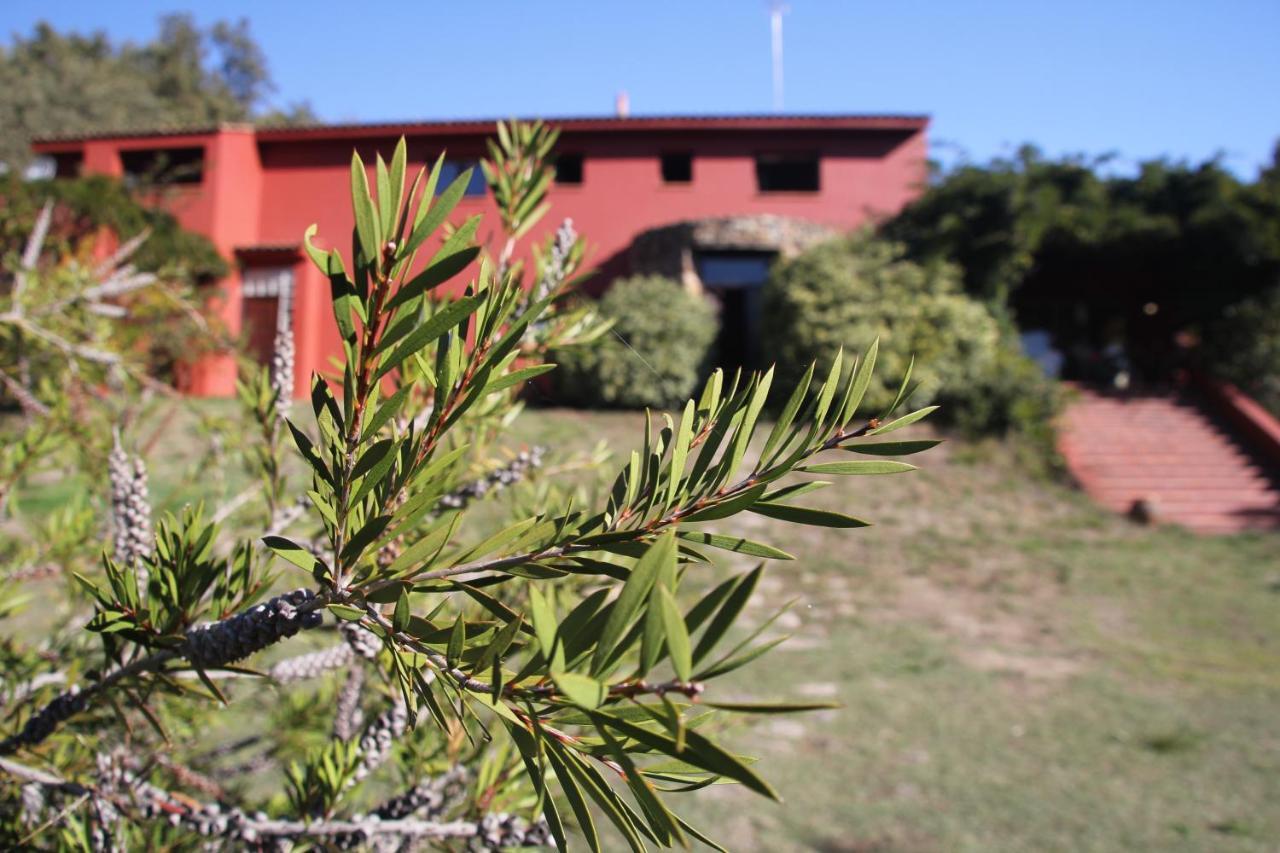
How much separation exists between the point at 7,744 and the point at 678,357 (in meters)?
15.3

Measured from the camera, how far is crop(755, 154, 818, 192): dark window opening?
1966 cm

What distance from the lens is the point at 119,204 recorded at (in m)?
13.9

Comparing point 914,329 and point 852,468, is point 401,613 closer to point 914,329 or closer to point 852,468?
point 852,468

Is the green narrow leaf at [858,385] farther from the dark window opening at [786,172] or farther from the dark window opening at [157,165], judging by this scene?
the dark window opening at [786,172]

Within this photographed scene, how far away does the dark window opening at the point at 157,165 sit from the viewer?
14.8 meters

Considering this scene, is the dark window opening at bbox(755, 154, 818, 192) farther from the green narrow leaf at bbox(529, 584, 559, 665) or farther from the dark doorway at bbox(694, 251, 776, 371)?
the green narrow leaf at bbox(529, 584, 559, 665)

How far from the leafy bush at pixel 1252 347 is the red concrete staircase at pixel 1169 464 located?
108cm

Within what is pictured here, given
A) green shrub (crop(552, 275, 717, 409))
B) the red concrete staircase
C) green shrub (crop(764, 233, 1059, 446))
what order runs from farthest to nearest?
green shrub (crop(552, 275, 717, 409))
green shrub (crop(764, 233, 1059, 446))
the red concrete staircase

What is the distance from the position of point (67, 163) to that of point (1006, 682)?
18.9 meters

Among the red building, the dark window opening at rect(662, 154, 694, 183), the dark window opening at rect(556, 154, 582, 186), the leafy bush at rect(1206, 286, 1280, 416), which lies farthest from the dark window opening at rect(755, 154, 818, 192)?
the leafy bush at rect(1206, 286, 1280, 416)

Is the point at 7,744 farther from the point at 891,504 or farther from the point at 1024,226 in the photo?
the point at 1024,226

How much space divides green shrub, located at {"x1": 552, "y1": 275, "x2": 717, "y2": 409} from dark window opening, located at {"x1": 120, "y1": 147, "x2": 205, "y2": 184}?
262 inches

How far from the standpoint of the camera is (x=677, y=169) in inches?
789

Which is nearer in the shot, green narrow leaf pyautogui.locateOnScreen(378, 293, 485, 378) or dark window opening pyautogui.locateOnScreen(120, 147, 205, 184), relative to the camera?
green narrow leaf pyautogui.locateOnScreen(378, 293, 485, 378)
